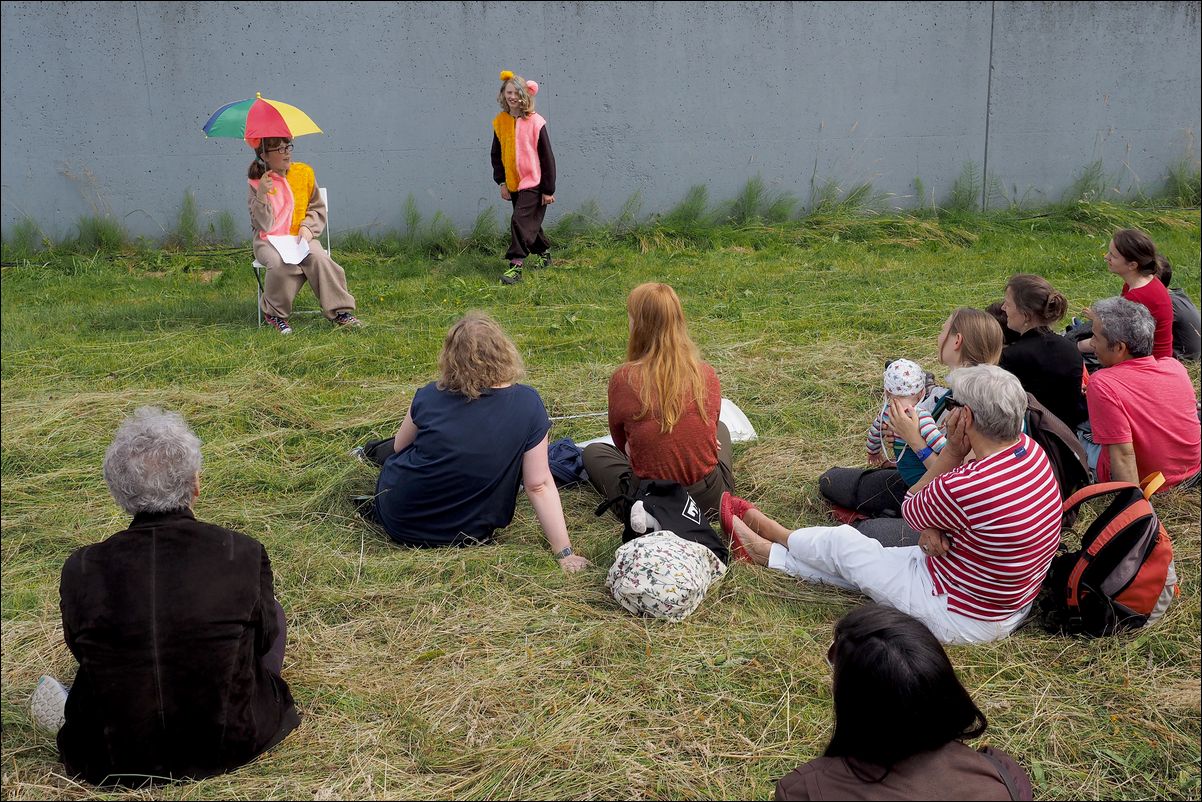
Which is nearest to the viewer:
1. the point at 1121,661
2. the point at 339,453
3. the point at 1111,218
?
the point at 1121,661

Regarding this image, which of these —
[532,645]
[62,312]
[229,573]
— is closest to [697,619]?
[532,645]

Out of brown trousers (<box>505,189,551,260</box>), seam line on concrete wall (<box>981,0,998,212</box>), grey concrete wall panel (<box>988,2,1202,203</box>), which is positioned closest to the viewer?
brown trousers (<box>505,189,551,260</box>)

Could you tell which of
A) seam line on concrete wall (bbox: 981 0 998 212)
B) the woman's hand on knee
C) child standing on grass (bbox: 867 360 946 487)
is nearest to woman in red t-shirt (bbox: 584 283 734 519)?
child standing on grass (bbox: 867 360 946 487)

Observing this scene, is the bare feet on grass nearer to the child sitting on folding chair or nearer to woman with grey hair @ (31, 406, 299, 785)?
woman with grey hair @ (31, 406, 299, 785)

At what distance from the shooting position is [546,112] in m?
11.2

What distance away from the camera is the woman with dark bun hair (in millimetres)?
4723

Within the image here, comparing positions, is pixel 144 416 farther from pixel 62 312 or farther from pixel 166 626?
pixel 62 312

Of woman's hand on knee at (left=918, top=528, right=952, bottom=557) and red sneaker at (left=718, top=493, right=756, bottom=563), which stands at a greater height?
woman's hand on knee at (left=918, top=528, right=952, bottom=557)

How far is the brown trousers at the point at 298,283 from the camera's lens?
7.87m

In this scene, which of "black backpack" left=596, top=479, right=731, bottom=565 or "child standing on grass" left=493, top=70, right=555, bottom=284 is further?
"child standing on grass" left=493, top=70, right=555, bottom=284

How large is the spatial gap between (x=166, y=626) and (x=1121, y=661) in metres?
3.01

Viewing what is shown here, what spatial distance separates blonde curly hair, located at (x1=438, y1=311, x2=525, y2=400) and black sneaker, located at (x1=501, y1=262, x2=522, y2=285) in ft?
17.3

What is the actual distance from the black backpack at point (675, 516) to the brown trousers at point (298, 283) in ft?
14.3

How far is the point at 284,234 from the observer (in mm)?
8078
